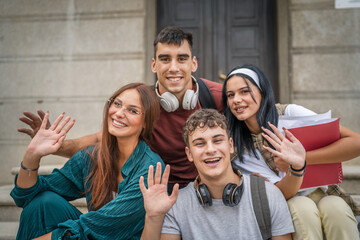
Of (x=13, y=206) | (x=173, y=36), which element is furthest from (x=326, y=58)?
(x=13, y=206)

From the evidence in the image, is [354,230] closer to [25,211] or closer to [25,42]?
[25,211]

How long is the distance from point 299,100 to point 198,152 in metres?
3.06

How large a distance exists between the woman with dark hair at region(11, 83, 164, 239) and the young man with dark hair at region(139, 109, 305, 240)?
0.21 meters

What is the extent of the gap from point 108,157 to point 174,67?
0.95 m

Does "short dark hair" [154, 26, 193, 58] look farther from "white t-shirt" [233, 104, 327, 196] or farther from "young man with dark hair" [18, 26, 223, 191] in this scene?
"white t-shirt" [233, 104, 327, 196]

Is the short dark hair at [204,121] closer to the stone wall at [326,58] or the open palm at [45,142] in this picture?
the open palm at [45,142]

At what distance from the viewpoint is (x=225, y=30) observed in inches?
188

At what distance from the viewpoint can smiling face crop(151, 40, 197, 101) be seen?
7.92 feet

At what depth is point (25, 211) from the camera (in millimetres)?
1921

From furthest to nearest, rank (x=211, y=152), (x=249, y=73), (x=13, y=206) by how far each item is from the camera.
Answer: (x=13, y=206), (x=249, y=73), (x=211, y=152)

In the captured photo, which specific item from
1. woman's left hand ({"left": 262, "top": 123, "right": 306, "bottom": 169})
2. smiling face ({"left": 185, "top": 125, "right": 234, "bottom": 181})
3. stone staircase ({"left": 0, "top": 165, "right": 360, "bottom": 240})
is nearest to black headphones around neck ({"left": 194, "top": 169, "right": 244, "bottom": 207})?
smiling face ({"left": 185, "top": 125, "right": 234, "bottom": 181})

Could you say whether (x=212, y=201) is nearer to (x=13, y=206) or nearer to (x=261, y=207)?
(x=261, y=207)

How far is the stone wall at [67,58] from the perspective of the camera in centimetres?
448

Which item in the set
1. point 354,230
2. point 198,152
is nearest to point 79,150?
point 198,152
